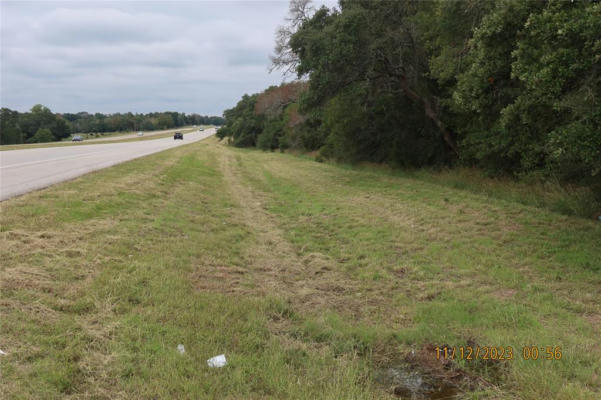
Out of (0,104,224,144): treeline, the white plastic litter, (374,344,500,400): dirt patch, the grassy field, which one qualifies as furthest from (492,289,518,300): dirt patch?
(0,104,224,144): treeline

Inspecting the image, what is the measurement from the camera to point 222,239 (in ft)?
25.5

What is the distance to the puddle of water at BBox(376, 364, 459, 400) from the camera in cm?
338

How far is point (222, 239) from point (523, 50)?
7.07 metres

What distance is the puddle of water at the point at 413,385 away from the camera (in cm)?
338

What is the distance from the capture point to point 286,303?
497cm

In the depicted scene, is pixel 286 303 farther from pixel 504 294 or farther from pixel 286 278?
pixel 504 294

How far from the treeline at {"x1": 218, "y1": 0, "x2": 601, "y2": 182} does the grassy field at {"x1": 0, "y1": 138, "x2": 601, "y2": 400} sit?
8.85ft

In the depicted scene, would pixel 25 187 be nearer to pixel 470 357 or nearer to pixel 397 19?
pixel 470 357

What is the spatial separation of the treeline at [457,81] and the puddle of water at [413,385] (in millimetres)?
5724

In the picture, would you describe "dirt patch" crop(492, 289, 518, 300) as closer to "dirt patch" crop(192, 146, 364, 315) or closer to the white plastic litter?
"dirt patch" crop(192, 146, 364, 315)

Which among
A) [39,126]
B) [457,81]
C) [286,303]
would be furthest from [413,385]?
[39,126]
